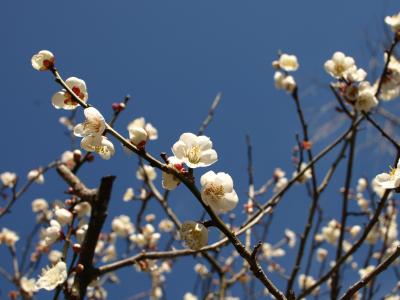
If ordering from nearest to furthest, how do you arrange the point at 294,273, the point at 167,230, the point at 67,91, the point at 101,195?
1. the point at 67,91
2. the point at 101,195
3. the point at 294,273
4. the point at 167,230

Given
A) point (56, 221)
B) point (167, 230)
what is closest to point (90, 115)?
point (56, 221)

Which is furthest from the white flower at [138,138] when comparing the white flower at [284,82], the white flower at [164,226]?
the white flower at [164,226]

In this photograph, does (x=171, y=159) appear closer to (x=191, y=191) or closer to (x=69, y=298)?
(x=191, y=191)

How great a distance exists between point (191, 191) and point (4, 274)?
3.65 metres

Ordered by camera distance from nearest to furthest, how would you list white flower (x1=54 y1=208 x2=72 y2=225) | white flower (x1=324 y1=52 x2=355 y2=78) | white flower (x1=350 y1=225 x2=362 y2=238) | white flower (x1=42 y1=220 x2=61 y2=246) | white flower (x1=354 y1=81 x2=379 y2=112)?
white flower (x1=42 y1=220 x2=61 y2=246)
white flower (x1=54 y1=208 x2=72 y2=225)
white flower (x1=354 y1=81 x2=379 y2=112)
white flower (x1=324 y1=52 x2=355 y2=78)
white flower (x1=350 y1=225 x2=362 y2=238)

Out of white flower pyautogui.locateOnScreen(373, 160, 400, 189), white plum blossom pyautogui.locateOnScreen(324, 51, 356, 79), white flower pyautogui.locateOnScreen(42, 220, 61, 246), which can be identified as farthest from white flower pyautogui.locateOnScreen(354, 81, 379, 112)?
white flower pyautogui.locateOnScreen(42, 220, 61, 246)

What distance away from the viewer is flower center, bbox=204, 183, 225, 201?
5.18 ft

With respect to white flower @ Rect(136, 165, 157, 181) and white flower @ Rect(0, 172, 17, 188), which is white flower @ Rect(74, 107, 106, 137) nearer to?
white flower @ Rect(136, 165, 157, 181)

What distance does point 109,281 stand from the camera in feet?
16.8

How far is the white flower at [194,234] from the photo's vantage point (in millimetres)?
1517

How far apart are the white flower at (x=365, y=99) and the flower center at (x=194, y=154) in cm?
163

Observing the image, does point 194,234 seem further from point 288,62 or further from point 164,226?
point 164,226

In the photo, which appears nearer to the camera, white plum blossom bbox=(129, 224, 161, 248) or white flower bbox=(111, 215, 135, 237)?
white plum blossom bbox=(129, 224, 161, 248)

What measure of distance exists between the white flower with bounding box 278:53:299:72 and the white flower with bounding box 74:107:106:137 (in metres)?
2.48
